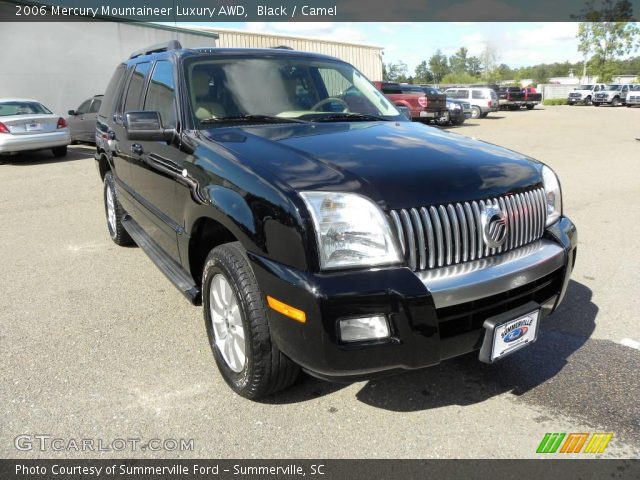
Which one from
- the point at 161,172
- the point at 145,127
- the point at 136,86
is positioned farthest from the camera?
the point at 136,86

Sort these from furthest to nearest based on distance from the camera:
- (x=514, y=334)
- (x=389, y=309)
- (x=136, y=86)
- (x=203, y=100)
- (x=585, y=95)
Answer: (x=585, y=95)
(x=136, y=86)
(x=203, y=100)
(x=514, y=334)
(x=389, y=309)

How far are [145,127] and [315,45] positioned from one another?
2831 centimetres

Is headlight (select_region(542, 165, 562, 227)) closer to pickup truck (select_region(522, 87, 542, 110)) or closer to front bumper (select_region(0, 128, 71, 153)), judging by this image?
front bumper (select_region(0, 128, 71, 153))

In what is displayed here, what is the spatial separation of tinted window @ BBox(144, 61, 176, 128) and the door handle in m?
0.30

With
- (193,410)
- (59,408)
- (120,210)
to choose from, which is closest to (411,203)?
(193,410)

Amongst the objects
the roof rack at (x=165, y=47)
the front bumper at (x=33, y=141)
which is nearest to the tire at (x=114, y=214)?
the roof rack at (x=165, y=47)

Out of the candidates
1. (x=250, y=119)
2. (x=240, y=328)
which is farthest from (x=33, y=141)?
(x=240, y=328)

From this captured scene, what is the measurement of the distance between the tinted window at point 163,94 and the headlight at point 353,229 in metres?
1.62

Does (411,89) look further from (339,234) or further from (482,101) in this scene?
(339,234)

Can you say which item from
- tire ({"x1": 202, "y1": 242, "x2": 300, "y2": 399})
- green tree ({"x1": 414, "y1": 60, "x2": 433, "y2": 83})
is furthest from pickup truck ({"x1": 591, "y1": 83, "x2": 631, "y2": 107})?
green tree ({"x1": 414, "y1": 60, "x2": 433, "y2": 83})

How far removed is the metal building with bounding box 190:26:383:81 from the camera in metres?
25.2

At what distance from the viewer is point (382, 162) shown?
2.63 m

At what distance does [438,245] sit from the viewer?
240cm

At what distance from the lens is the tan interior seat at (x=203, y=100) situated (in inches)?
135
